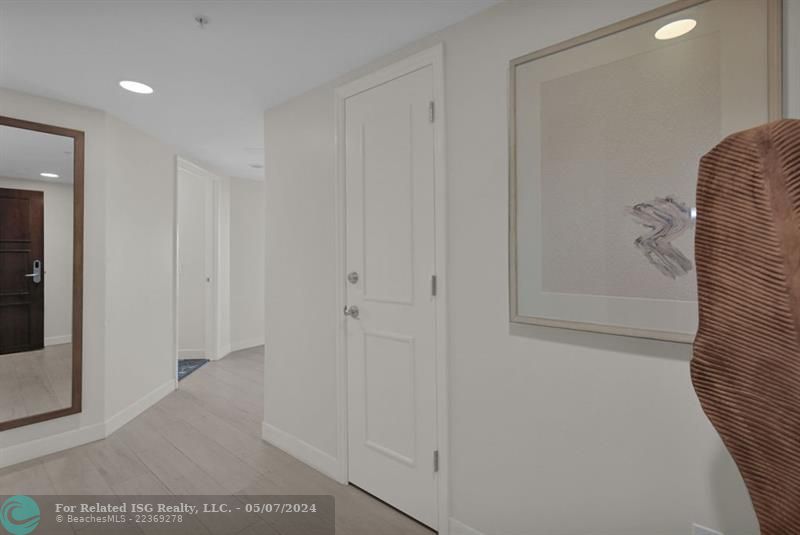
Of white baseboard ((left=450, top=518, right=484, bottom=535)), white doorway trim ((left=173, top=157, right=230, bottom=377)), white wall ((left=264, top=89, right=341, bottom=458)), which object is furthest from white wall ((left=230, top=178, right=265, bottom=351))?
white baseboard ((left=450, top=518, right=484, bottom=535))

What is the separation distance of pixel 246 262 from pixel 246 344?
1089 millimetres

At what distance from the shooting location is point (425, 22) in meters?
1.84

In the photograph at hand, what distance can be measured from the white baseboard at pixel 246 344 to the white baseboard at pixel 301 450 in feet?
8.77

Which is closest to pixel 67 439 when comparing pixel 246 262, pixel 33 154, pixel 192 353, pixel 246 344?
pixel 33 154

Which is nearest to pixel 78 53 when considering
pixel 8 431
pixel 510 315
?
pixel 8 431

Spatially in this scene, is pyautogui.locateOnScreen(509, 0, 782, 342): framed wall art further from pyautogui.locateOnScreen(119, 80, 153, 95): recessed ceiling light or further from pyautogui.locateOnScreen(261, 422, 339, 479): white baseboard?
pyautogui.locateOnScreen(119, 80, 153, 95): recessed ceiling light

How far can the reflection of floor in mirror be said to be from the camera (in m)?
2.62

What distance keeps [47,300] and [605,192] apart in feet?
11.0

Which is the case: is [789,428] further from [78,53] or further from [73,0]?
[78,53]

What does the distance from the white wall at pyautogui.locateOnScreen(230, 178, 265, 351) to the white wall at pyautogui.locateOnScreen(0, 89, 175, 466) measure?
5.37 ft

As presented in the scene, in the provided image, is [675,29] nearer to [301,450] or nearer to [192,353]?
[301,450]

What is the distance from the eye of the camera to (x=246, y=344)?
219 inches

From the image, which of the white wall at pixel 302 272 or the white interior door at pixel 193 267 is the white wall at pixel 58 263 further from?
the white interior door at pixel 193 267

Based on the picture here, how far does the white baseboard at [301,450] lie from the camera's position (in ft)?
7.98
